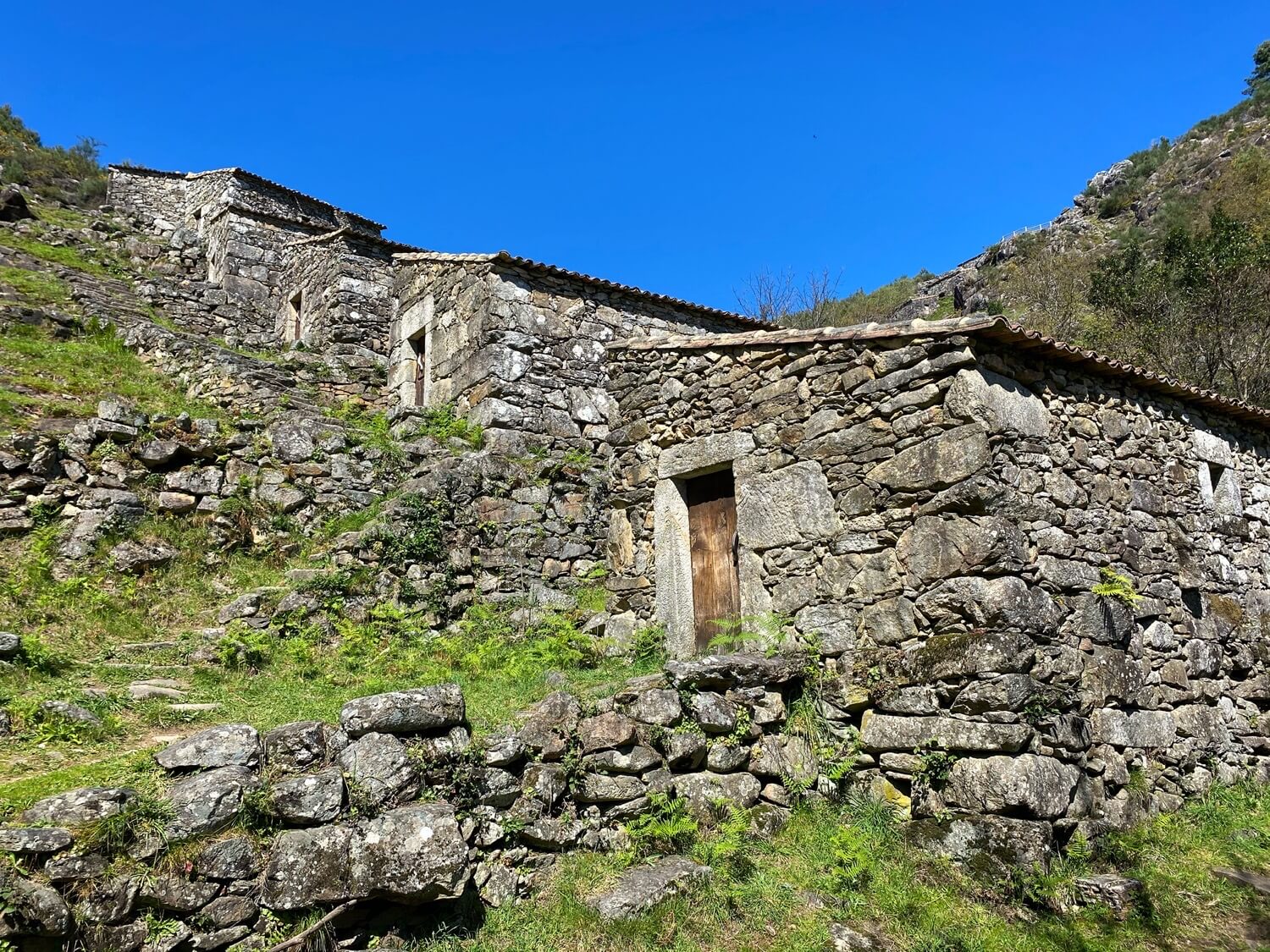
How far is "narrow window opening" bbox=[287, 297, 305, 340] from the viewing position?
15.7 meters

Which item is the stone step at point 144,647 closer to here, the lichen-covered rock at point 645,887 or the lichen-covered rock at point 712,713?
the lichen-covered rock at point 645,887

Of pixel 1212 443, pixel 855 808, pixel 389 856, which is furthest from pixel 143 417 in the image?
pixel 1212 443

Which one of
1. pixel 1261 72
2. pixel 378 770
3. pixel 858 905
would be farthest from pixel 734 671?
pixel 1261 72

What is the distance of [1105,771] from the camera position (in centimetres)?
556

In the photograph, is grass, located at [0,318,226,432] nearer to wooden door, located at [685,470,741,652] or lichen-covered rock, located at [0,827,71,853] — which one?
wooden door, located at [685,470,741,652]

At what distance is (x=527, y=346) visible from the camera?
10289 millimetres

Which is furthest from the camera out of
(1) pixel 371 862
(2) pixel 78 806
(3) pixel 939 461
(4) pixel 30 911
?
(3) pixel 939 461

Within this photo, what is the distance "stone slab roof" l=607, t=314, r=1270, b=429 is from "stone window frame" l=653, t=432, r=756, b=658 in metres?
0.97

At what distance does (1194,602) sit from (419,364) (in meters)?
10.3

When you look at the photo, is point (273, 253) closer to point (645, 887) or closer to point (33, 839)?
point (33, 839)

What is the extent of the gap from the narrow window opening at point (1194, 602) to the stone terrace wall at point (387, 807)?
3907mm

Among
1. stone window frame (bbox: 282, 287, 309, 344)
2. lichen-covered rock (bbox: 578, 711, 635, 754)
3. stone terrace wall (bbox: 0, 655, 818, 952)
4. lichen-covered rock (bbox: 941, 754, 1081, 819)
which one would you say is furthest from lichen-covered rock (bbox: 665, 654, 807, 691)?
stone window frame (bbox: 282, 287, 309, 344)

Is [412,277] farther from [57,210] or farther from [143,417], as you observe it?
[57,210]

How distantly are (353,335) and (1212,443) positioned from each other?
12420 mm
